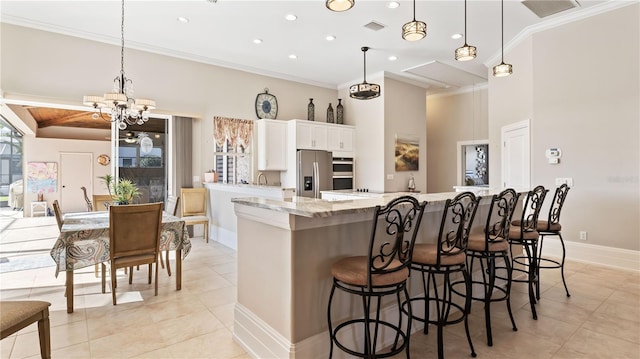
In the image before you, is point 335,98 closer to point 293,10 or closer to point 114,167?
point 293,10

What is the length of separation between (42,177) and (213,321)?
423 inches

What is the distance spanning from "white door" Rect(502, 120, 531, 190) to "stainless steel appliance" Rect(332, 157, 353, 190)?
3.17m

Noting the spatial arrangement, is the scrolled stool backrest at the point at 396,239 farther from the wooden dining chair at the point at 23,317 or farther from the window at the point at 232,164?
the window at the point at 232,164

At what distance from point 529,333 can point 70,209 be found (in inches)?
499

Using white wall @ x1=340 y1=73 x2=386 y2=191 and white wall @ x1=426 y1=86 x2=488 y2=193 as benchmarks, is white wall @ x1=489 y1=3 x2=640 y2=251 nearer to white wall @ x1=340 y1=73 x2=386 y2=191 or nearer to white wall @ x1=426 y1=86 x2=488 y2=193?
white wall @ x1=340 y1=73 x2=386 y2=191

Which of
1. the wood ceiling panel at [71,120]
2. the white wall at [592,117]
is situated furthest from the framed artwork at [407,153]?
the wood ceiling panel at [71,120]

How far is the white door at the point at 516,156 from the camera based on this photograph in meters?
5.11

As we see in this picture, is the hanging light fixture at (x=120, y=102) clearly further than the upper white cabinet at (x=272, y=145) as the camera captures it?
No

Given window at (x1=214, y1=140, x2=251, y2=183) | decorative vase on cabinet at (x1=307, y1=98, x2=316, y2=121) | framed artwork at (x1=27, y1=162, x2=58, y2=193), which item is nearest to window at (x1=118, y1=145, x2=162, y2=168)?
window at (x1=214, y1=140, x2=251, y2=183)

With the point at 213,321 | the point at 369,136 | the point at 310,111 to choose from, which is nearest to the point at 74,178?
the point at 310,111

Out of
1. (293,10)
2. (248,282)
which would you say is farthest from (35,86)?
(248,282)

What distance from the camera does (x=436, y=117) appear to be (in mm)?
8836

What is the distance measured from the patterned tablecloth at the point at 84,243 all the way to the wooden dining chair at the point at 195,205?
2310mm

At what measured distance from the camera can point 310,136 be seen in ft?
22.7
